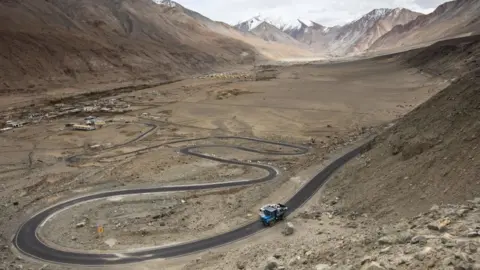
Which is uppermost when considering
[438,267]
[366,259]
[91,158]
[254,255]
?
[438,267]

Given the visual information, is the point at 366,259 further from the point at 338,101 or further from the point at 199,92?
the point at 199,92

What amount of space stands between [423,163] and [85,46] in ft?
408

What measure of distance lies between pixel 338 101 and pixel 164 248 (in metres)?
64.7

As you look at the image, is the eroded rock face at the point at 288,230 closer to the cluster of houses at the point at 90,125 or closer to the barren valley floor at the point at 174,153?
the barren valley floor at the point at 174,153

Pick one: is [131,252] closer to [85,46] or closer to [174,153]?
[174,153]

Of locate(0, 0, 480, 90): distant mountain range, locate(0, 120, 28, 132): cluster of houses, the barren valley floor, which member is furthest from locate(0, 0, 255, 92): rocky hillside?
locate(0, 120, 28, 132): cluster of houses

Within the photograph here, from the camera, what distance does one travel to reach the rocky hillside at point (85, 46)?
11644cm

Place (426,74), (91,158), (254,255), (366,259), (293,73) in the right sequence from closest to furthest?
(366,259) → (254,255) → (91,158) → (426,74) → (293,73)

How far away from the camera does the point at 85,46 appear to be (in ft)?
443

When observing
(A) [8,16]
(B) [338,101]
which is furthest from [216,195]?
(A) [8,16]

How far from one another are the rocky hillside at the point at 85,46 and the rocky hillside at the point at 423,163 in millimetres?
95392

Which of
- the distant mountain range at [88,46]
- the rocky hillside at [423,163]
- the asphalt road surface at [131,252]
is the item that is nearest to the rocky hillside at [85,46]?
the distant mountain range at [88,46]

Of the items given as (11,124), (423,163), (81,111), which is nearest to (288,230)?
(423,163)

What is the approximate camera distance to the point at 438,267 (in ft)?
44.0
